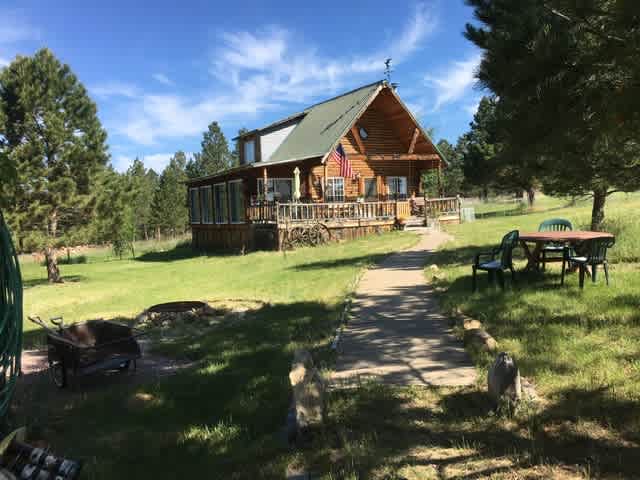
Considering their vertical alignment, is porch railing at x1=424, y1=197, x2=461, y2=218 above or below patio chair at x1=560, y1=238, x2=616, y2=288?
above

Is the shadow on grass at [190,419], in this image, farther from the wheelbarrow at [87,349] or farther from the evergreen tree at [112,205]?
the evergreen tree at [112,205]

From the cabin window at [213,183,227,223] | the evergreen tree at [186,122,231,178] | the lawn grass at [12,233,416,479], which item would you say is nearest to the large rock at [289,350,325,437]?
the lawn grass at [12,233,416,479]

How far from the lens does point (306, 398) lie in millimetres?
4039

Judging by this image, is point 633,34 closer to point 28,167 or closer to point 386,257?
point 386,257

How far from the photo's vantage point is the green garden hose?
3.45 meters

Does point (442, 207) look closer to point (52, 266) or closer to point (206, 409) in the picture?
point (52, 266)

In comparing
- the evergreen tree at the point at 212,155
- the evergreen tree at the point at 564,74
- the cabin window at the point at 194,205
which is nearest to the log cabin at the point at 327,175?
the cabin window at the point at 194,205

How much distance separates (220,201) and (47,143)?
1172 cm

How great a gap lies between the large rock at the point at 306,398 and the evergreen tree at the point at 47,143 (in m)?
15.7

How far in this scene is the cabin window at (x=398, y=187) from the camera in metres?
27.3

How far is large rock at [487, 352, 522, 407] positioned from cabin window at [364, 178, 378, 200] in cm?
2269

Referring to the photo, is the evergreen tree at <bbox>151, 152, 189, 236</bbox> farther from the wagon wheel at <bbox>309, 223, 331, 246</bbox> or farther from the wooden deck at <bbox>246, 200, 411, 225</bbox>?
the wagon wheel at <bbox>309, 223, 331, 246</bbox>

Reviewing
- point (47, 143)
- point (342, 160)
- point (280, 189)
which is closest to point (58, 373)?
point (47, 143)

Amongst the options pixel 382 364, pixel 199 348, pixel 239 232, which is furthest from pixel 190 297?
pixel 239 232
